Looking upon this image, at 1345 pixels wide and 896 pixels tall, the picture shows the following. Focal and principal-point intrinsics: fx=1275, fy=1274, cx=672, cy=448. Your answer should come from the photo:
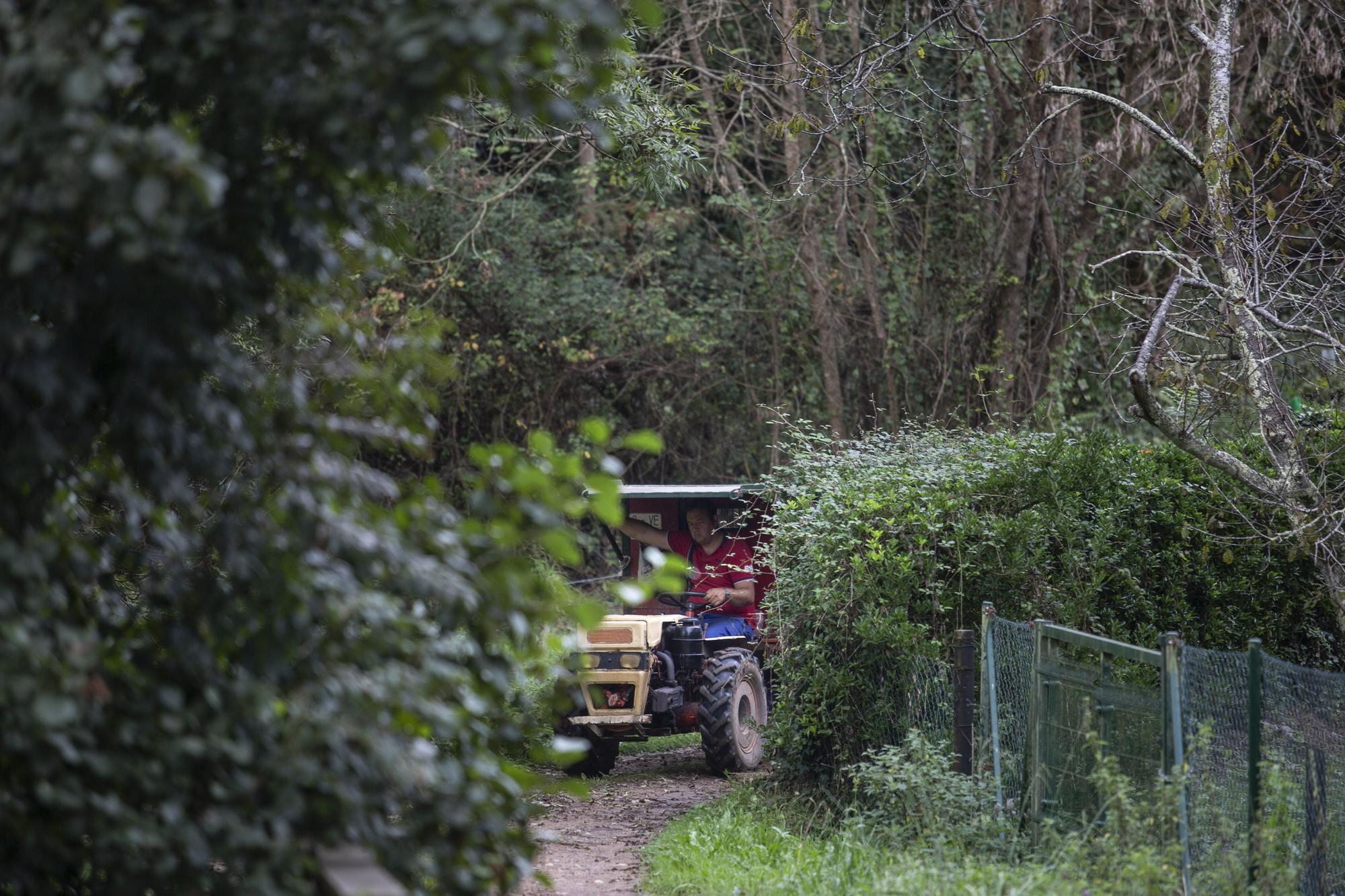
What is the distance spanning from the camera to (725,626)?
11.7 m

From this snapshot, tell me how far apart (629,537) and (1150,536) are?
210 inches

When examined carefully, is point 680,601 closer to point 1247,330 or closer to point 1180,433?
point 1180,433

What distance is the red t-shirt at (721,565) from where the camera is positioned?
11523 mm

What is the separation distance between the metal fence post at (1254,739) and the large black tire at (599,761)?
6.36 metres

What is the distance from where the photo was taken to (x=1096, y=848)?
6.11 metres

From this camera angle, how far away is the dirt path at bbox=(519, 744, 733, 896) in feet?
24.8

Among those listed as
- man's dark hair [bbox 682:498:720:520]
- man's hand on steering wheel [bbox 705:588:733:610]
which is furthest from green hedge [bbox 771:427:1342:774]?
man's dark hair [bbox 682:498:720:520]

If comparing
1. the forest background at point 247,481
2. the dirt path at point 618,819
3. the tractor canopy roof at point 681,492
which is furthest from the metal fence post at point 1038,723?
the tractor canopy roof at point 681,492

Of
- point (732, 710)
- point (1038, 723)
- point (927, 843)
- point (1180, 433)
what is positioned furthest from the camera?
point (732, 710)

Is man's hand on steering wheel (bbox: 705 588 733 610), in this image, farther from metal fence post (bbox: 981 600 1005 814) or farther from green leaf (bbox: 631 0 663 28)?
green leaf (bbox: 631 0 663 28)

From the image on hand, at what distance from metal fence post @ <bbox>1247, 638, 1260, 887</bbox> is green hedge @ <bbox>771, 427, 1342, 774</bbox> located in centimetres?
273

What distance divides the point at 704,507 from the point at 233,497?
8.97m

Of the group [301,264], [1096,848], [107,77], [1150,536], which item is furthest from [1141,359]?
[107,77]

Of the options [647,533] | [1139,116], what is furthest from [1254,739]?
[647,533]
